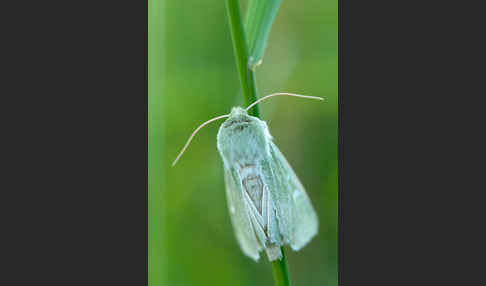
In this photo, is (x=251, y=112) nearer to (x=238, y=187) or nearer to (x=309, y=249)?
(x=238, y=187)

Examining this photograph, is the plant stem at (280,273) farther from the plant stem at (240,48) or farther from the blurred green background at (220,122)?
the blurred green background at (220,122)

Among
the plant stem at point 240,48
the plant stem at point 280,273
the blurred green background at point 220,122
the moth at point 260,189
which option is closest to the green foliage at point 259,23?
the plant stem at point 240,48

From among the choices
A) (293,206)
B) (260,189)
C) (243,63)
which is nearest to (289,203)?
(293,206)

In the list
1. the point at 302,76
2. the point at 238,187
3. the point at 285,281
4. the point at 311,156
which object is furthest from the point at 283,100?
the point at 285,281

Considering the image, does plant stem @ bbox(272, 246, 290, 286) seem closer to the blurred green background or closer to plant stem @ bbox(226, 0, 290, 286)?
plant stem @ bbox(226, 0, 290, 286)

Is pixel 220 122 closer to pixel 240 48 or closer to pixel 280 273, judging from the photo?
pixel 240 48

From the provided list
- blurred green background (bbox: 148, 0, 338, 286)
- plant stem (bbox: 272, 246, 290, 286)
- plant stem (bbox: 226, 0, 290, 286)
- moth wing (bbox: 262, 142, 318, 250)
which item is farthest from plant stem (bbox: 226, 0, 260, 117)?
blurred green background (bbox: 148, 0, 338, 286)
